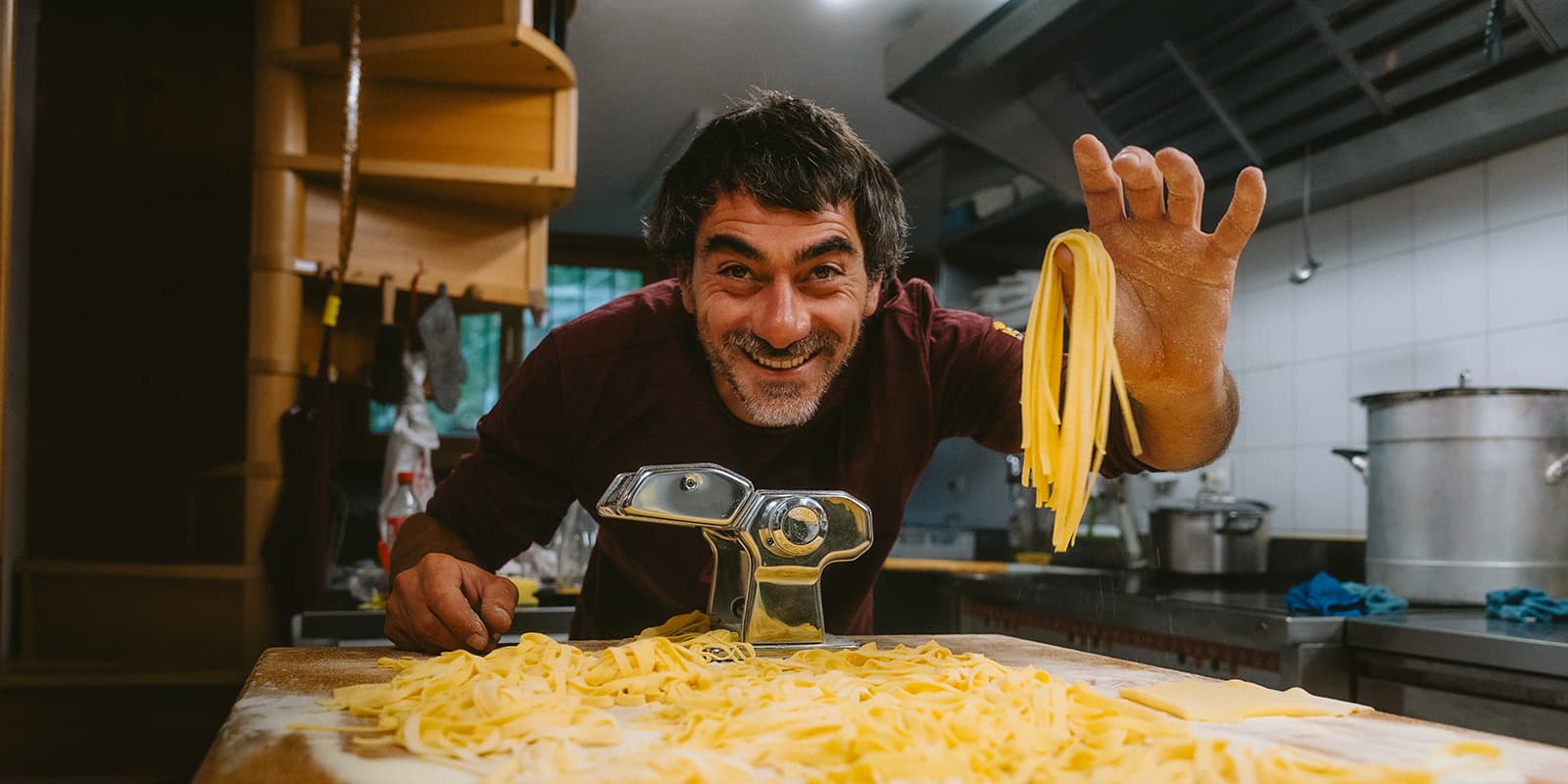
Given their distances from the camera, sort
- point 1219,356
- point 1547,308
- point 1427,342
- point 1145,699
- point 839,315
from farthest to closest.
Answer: point 1427,342, point 1547,308, point 839,315, point 1219,356, point 1145,699

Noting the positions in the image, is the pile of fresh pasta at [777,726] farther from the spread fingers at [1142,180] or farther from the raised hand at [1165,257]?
the spread fingers at [1142,180]

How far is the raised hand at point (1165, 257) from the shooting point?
1212mm

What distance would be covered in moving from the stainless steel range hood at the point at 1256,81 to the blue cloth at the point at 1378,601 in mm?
1179

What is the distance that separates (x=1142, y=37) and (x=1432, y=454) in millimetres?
1306

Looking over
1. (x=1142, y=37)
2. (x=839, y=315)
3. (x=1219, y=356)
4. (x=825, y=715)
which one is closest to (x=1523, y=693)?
(x=1219, y=356)

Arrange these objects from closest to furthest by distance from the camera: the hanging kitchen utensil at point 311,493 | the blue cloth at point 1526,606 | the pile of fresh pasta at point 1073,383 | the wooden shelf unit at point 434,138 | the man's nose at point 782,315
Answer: the pile of fresh pasta at point 1073,383
the man's nose at point 782,315
the blue cloth at point 1526,606
the hanging kitchen utensil at point 311,493
the wooden shelf unit at point 434,138

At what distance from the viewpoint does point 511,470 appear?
73.4 inches

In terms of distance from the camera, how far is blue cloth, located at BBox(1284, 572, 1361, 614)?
2.29 metres

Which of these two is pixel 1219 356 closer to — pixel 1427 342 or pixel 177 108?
pixel 1427 342

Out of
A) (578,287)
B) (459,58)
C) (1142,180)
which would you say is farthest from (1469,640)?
(578,287)

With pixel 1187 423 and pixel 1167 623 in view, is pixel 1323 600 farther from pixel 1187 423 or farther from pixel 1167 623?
pixel 1187 423

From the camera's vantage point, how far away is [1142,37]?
2.90m

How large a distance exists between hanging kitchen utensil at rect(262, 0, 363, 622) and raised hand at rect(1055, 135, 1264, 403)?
2052mm

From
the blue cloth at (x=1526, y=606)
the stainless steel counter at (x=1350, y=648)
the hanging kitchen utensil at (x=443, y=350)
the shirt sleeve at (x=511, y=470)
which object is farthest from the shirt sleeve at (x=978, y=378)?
the hanging kitchen utensil at (x=443, y=350)
